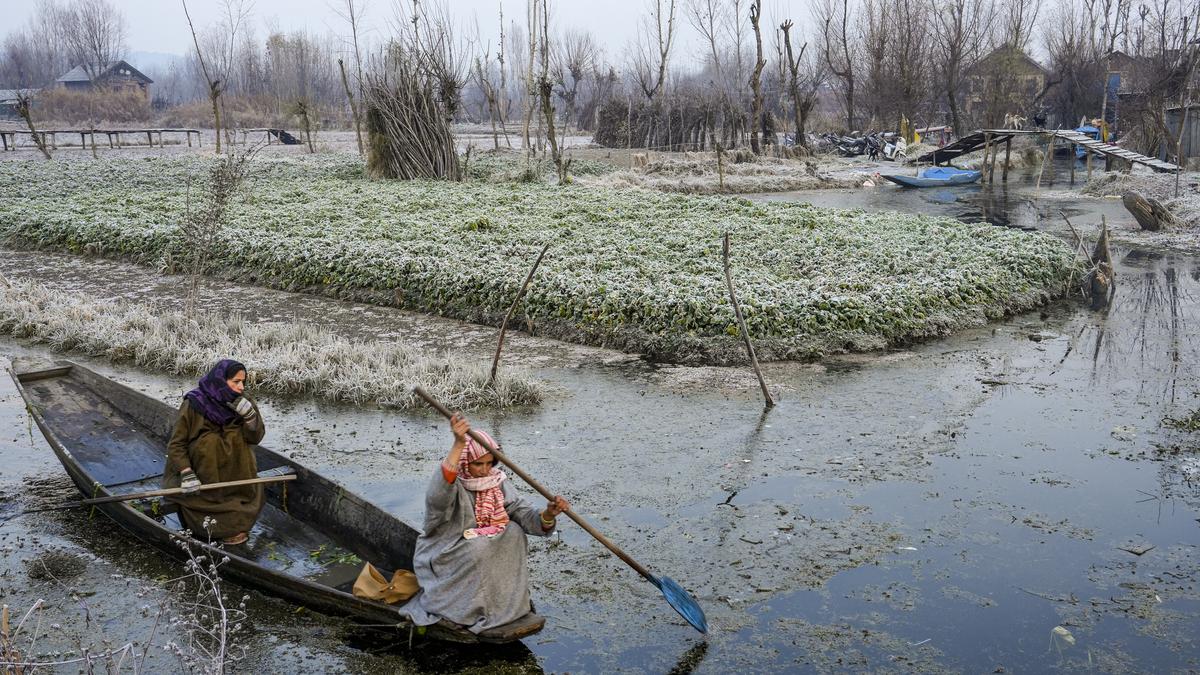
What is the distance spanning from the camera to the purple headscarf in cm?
562

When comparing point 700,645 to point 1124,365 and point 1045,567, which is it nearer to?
point 1045,567

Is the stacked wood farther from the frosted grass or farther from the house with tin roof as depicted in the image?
the house with tin roof

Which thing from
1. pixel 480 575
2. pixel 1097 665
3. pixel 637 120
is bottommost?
pixel 1097 665

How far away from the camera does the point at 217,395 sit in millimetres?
5664

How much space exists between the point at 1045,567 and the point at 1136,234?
51.4 ft

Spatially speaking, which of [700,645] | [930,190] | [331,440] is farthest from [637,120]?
[700,645]

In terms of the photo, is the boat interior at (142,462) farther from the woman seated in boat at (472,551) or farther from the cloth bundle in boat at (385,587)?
the woman seated in boat at (472,551)

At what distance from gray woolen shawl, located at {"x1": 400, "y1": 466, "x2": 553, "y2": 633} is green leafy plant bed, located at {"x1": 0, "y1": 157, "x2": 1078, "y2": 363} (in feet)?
18.9

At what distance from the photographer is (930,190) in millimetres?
28250

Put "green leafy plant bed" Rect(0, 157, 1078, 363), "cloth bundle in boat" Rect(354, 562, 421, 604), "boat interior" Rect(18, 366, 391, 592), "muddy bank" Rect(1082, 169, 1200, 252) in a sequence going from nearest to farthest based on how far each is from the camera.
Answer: "cloth bundle in boat" Rect(354, 562, 421, 604), "boat interior" Rect(18, 366, 391, 592), "green leafy plant bed" Rect(0, 157, 1078, 363), "muddy bank" Rect(1082, 169, 1200, 252)

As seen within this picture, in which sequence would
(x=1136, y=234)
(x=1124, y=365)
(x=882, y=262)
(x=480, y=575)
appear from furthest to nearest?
(x=1136, y=234), (x=882, y=262), (x=1124, y=365), (x=480, y=575)

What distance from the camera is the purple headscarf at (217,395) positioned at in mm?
5621

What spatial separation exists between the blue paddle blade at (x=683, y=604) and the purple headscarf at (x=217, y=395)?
2635 millimetres

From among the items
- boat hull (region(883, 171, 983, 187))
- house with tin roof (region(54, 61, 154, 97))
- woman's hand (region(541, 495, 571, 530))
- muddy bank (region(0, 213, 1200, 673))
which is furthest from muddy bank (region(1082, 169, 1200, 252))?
house with tin roof (region(54, 61, 154, 97))
